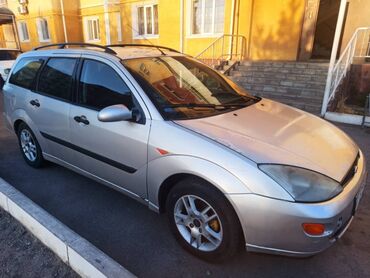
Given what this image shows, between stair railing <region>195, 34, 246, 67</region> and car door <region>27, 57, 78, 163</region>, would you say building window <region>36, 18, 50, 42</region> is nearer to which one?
stair railing <region>195, 34, 246, 67</region>

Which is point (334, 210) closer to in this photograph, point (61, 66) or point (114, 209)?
point (114, 209)

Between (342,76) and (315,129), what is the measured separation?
540cm

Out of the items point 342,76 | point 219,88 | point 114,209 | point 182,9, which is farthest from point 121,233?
point 182,9

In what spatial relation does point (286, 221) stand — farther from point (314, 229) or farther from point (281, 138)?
point (281, 138)

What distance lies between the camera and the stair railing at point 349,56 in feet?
22.7

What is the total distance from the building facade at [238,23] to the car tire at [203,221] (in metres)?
8.88

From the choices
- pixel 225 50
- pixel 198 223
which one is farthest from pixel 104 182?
pixel 225 50

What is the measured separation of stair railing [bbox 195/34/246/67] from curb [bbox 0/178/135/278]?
8589 mm

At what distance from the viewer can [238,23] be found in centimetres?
Result: 1056

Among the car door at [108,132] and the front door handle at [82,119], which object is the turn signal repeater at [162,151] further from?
the front door handle at [82,119]

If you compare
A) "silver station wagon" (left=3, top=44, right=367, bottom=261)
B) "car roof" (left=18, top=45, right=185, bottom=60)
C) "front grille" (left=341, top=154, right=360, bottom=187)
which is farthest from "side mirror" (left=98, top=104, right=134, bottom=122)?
"front grille" (left=341, top=154, right=360, bottom=187)

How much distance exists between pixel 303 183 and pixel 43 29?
72.1ft

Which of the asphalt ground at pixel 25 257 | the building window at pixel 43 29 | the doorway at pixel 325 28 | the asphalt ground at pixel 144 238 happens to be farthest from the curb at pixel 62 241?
the building window at pixel 43 29

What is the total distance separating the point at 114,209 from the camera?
316cm
